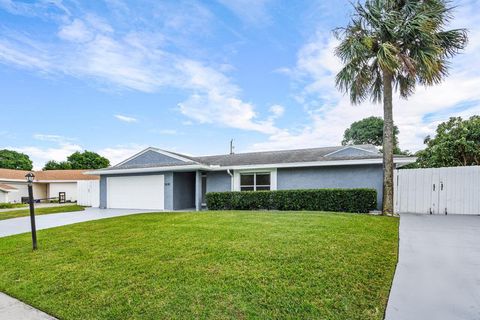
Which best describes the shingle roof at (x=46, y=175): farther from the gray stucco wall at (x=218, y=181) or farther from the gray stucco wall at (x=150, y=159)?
the gray stucco wall at (x=218, y=181)

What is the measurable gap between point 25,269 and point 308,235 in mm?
5930

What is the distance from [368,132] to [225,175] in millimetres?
25159

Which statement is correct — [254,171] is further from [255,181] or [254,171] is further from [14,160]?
[14,160]

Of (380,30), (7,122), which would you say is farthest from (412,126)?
(7,122)

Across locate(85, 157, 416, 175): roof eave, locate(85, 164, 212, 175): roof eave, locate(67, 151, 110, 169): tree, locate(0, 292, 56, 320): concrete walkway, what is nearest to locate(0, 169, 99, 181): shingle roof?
locate(85, 164, 212, 175): roof eave

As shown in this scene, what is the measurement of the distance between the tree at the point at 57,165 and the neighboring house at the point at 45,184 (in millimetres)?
15891

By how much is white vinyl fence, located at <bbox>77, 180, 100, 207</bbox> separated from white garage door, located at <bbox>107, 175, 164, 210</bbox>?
251 cm

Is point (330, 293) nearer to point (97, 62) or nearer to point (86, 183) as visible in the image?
point (97, 62)

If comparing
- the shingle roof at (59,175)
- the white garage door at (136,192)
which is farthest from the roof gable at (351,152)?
the shingle roof at (59,175)

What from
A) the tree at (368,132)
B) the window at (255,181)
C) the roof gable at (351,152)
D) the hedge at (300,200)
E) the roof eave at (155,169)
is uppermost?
the tree at (368,132)

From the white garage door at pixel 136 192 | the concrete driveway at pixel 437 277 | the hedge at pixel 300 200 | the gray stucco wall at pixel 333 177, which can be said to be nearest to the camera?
the concrete driveway at pixel 437 277

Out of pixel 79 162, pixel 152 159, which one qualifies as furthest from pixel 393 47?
pixel 79 162

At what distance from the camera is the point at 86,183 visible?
20594mm

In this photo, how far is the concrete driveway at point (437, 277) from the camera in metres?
3.07
